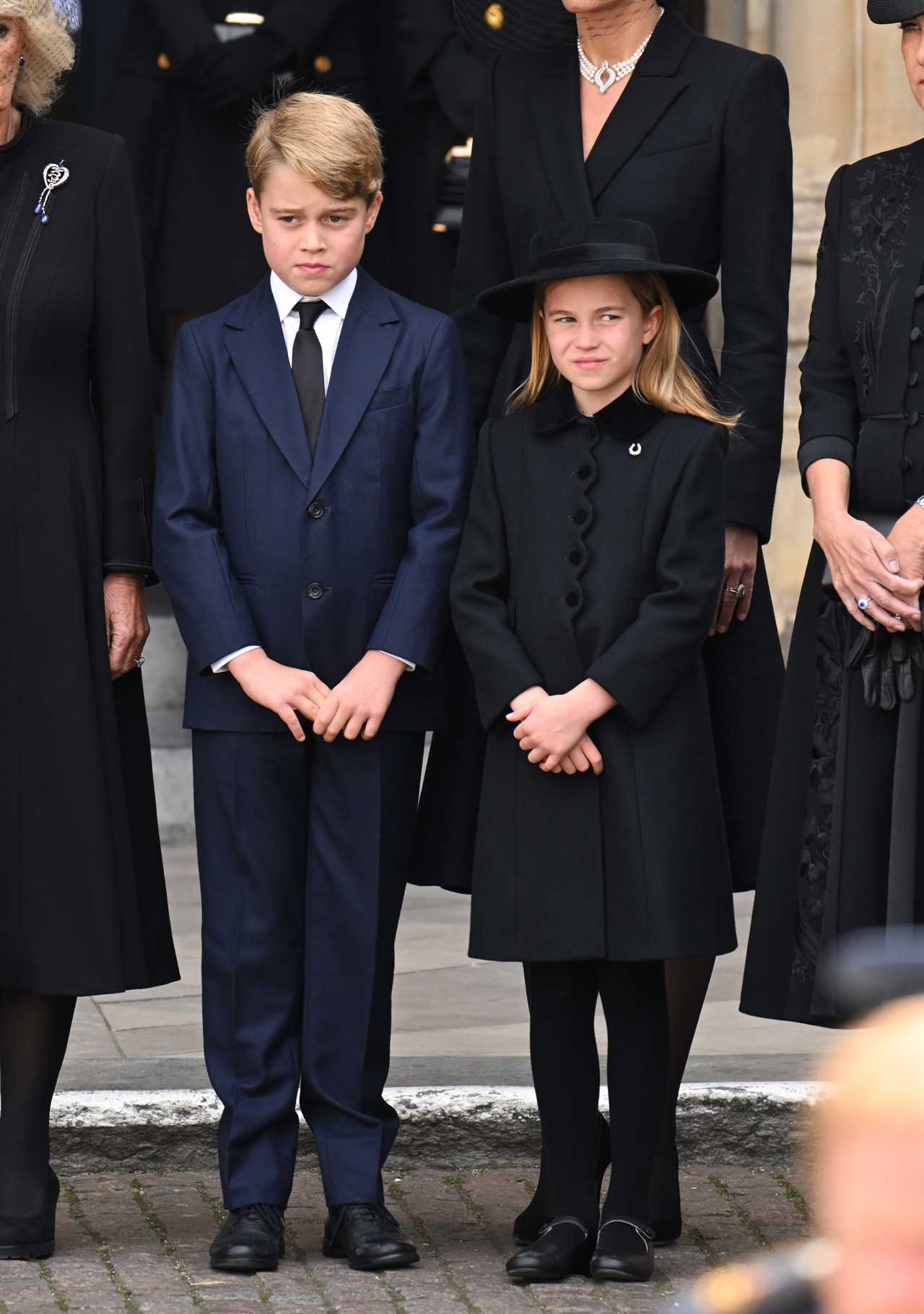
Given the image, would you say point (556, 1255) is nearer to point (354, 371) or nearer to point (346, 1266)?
point (346, 1266)

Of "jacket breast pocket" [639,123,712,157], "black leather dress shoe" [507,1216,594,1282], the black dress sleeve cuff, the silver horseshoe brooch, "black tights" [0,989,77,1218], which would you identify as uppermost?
"jacket breast pocket" [639,123,712,157]

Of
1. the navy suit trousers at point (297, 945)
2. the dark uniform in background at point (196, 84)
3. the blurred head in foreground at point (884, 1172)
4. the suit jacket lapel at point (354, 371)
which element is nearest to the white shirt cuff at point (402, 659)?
the navy suit trousers at point (297, 945)

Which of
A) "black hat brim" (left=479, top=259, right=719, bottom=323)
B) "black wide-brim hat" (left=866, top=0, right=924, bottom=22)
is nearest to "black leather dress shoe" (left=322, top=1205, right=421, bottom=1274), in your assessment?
"black hat brim" (left=479, top=259, right=719, bottom=323)

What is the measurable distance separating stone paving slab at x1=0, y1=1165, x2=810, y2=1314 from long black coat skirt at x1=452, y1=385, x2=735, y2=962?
50 cm

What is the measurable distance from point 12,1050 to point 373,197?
1460 mm

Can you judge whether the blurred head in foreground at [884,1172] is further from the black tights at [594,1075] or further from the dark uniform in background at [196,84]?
the dark uniform in background at [196,84]

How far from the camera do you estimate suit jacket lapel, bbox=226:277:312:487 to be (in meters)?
3.42

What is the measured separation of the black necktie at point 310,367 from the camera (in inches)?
137

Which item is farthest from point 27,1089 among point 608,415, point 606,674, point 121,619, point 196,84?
point 196,84

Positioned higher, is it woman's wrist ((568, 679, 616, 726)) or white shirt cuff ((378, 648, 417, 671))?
white shirt cuff ((378, 648, 417, 671))

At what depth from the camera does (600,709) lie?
3.28 m

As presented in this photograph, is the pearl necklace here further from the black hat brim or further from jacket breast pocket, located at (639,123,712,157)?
the black hat brim

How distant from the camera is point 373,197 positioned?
3510 mm

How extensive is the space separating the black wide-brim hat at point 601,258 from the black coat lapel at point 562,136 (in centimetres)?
14
